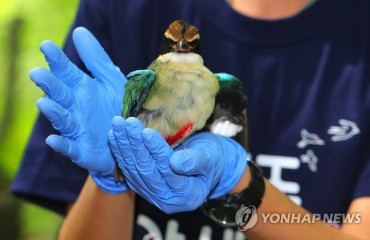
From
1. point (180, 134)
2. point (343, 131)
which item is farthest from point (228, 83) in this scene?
point (343, 131)

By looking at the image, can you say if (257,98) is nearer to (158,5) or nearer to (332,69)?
(332,69)

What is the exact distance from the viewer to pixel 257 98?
135cm

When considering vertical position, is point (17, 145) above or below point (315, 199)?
below

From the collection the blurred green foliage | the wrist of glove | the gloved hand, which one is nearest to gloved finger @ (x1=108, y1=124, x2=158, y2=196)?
the gloved hand

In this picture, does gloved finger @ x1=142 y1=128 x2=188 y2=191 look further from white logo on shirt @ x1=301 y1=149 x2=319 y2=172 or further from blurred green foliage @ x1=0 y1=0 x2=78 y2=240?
blurred green foliage @ x1=0 y1=0 x2=78 y2=240

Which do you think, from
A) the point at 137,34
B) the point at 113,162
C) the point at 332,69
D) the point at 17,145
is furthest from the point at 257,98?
the point at 17,145

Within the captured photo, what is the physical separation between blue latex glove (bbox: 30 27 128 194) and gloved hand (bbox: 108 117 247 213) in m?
0.08

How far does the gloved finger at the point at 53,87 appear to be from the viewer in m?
0.92

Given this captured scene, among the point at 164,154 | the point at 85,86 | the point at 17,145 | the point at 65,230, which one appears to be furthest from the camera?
the point at 17,145

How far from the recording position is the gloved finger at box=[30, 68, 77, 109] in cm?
92

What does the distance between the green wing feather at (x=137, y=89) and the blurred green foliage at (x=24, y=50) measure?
1545 millimetres

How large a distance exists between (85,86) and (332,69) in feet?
2.06

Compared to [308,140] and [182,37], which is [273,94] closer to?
[308,140]

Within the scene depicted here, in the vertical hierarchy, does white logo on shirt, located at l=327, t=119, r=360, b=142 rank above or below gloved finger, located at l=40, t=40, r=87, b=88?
below
